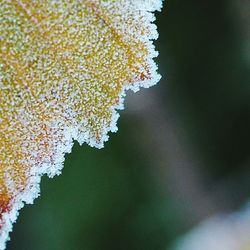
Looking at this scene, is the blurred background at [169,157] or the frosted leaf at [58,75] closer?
the frosted leaf at [58,75]

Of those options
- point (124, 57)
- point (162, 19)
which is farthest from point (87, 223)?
point (124, 57)

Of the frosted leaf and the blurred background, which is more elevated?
the blurred background

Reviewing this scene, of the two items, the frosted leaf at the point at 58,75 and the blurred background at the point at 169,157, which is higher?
the blurred background at the point at 169,157

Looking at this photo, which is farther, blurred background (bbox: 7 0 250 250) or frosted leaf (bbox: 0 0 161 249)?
blurred background (bbox: 7 0 250 250)

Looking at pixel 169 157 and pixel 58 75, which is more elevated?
pixel 169 157

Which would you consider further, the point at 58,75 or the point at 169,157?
the point at 169,157
